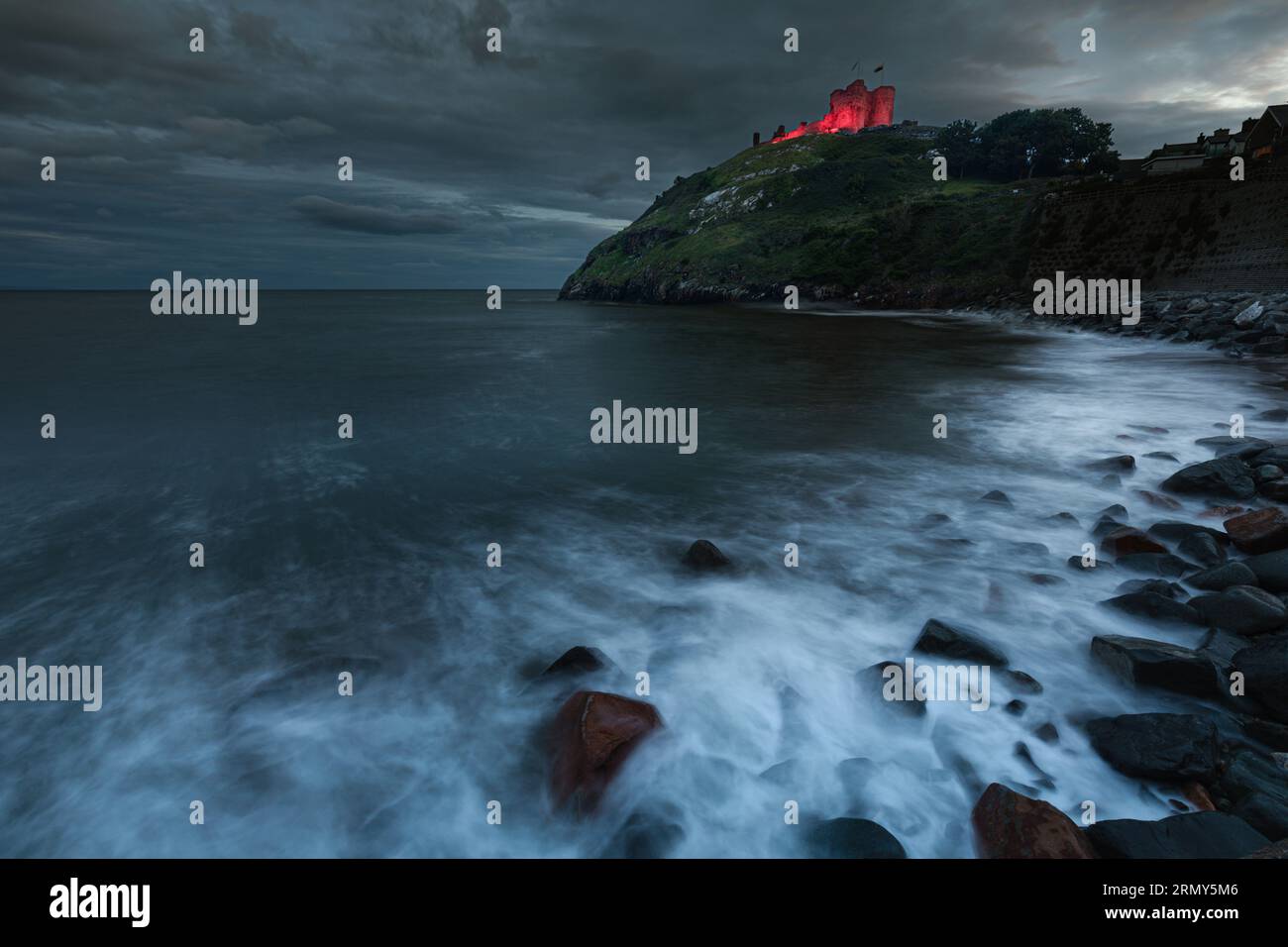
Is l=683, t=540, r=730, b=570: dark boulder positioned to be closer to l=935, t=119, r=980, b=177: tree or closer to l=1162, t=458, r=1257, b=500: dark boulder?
l=1162, t=458, r=1257, b=500: dark boulder

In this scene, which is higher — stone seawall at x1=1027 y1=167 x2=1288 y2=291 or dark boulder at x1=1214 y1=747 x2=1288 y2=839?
stone seawall at x1=1027 y1=167 x2=1288 y2=291

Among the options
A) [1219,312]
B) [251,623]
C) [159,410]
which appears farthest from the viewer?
[1219,312]

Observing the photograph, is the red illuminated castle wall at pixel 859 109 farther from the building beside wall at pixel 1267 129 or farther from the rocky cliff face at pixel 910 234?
the building beside wall at pixel 1267 129

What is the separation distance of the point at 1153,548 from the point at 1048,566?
1.26 metres

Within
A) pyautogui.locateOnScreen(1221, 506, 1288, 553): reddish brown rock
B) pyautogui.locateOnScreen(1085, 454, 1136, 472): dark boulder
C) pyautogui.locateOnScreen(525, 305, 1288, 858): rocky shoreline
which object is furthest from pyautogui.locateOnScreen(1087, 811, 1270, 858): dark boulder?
pyautogui.locateOnScreen(1085, 454, 1136, 472): dark boulder

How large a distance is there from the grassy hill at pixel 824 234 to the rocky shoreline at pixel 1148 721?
202 ft

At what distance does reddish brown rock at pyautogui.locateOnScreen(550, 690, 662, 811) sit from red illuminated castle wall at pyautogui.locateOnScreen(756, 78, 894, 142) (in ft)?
623

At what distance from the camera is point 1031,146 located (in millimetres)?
95000

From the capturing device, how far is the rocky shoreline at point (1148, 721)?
362 centimetres

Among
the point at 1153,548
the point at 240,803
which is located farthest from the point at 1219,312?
the point at 240,803

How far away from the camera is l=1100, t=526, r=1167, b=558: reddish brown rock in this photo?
7483 mm
